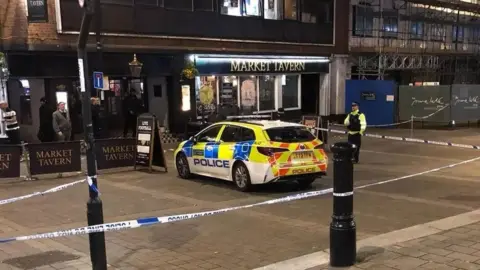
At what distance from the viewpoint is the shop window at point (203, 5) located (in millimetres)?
20828

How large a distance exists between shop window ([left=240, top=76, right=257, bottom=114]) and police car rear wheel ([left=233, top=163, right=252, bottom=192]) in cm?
1262

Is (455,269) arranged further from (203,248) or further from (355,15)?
(355,15)

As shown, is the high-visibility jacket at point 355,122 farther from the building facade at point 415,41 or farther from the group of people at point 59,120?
the building facade at point 415,41

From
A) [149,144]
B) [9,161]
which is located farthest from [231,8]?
[9,161]

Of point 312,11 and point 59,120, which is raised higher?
point 312,11

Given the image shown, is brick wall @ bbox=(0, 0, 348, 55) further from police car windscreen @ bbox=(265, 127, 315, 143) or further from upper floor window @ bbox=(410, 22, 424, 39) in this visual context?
upper floor window @ bbox=(410, 22, 424, 39)

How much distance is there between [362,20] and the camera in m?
29.0

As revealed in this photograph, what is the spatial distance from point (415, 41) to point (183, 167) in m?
24.5

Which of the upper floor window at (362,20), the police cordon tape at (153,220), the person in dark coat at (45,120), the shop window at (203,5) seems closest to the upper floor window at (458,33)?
the upper floor window at (362,20)

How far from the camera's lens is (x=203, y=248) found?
6949 mm

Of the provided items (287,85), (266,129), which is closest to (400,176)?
(266,129)

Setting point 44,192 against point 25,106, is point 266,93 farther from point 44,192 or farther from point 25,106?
point 44,192

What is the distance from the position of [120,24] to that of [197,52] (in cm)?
356

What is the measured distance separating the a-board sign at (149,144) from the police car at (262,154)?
2138 millimetres
